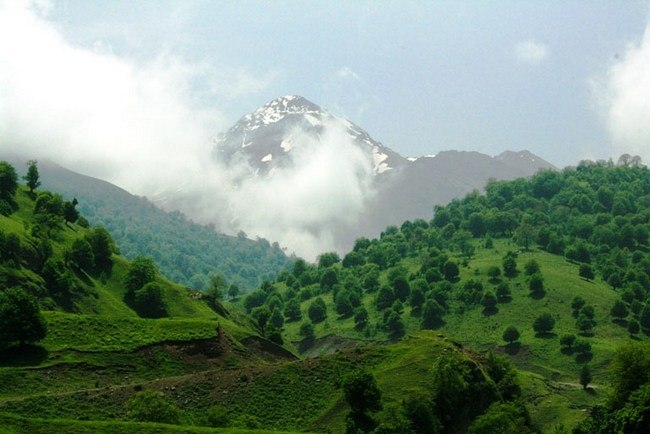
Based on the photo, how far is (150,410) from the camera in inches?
3344

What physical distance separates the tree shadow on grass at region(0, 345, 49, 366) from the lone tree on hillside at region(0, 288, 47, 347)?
100cm

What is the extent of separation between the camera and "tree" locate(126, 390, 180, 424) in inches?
3317

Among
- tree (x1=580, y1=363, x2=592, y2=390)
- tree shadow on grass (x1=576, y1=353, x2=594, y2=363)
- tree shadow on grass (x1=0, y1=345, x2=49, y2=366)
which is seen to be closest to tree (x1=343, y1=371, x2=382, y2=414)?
tree shadow on grass (x1=0, y1=345, x2=49, y2=366)

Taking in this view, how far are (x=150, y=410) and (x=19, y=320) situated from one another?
3170cm

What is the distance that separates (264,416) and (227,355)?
27.2 meters

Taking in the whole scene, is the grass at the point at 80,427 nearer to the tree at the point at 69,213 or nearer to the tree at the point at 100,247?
the tree at the point at 100,247

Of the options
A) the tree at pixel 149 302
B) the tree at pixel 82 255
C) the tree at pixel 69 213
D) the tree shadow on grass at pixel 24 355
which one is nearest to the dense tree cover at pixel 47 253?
the tree at pixel 82 255

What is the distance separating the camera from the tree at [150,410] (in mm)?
84256

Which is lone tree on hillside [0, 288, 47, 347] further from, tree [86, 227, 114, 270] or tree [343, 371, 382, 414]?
tree [86, 227, 114, 270]

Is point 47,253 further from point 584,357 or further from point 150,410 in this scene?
point 584,357

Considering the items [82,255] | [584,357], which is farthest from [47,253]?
[584,357]

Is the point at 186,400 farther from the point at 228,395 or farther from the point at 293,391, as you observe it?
the point at 293,391

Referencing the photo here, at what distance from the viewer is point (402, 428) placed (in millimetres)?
86750

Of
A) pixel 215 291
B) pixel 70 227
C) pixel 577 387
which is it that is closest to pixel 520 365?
pixel 577 387
